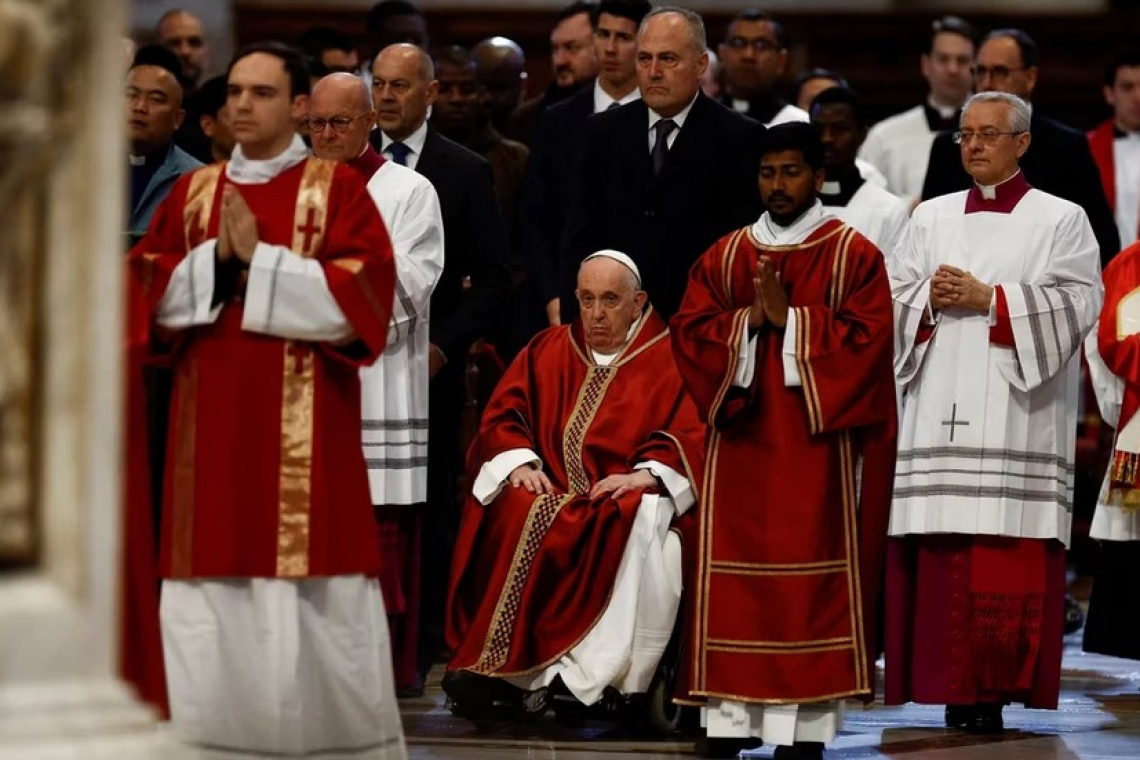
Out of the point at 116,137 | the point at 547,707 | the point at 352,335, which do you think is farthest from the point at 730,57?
the point at 116,137

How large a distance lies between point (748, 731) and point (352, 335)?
1967mm

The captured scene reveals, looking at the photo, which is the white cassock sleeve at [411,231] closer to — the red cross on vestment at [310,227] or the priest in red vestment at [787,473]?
the priest in red vestment at [787,473]

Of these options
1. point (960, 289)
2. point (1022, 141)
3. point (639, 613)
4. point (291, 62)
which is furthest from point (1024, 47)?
point (291, 62)

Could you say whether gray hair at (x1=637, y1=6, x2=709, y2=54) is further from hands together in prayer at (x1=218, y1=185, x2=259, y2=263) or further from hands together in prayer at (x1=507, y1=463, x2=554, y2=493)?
hands together in prayer at (x1=218, y1=185, x2=259, y2=263)

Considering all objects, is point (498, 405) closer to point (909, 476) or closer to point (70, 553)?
point (909, 476)

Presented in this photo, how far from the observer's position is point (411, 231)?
7719mm

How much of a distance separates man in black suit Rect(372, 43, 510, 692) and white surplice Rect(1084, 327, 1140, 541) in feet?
6.98

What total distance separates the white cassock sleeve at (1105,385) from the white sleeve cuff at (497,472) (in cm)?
212

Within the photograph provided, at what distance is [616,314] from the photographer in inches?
304

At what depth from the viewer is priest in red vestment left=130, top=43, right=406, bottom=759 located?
5.72 m

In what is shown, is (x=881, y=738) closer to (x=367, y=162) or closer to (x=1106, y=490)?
(x=1106, y=490)

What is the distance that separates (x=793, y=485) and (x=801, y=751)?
78cm

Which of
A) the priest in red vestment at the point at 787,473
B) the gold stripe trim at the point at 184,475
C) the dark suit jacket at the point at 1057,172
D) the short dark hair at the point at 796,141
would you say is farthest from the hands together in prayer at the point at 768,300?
the dark suit jacket at the point at 1057,172

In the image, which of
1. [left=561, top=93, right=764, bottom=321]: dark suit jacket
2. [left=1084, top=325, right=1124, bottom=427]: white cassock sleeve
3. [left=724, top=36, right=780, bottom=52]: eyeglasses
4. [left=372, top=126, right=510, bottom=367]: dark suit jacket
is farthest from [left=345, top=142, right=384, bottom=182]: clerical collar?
[left=724, top=36, right=780, bottom=52]: eyeglasses
